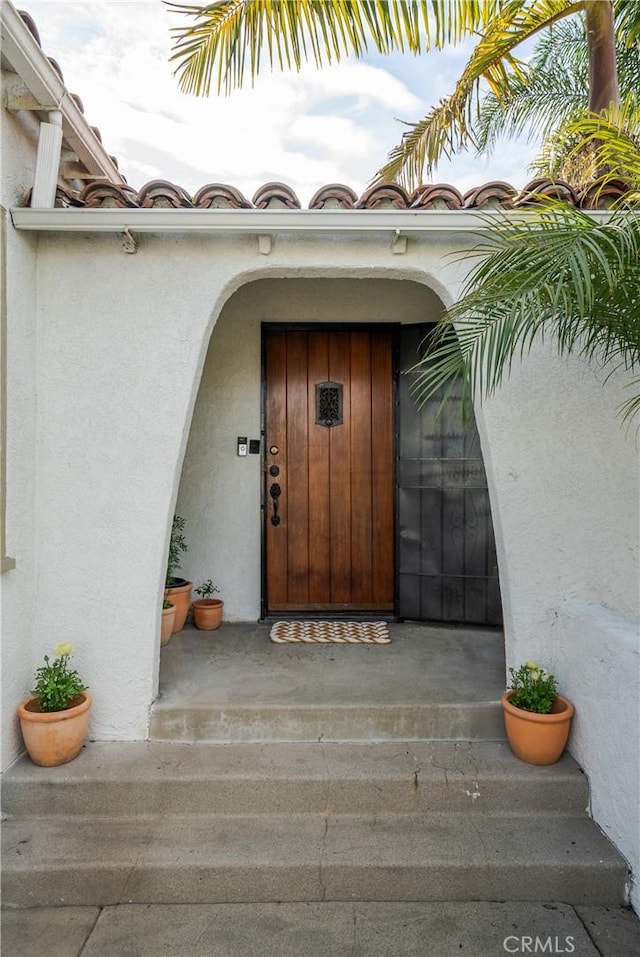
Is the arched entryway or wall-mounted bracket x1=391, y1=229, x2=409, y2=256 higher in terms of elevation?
wall-mounted bracket x1=391, y1=229, x2=409, y2=256

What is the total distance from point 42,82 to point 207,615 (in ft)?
12.5

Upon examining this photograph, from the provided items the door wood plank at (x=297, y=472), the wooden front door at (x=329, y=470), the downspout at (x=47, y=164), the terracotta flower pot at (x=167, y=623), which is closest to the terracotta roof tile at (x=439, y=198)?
the wooden front door at (x=329, y=470)

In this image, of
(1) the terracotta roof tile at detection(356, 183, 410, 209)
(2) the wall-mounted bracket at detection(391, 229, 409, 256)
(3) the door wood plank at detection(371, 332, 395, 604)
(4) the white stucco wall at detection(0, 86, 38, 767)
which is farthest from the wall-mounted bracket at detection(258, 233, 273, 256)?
(3) the door wood plank at detection(371, 332, 395, 604)

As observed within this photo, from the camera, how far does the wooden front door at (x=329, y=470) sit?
4.90 metres

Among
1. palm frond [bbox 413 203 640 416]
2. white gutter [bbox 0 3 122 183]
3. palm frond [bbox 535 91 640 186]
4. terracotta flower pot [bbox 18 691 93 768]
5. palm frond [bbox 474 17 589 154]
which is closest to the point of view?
palm frond [bbox 413 203 640 416]

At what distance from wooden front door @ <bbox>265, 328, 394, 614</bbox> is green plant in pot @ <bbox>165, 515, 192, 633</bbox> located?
743 mm

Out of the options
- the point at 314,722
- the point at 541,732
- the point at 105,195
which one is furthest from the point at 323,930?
the point at 105,195

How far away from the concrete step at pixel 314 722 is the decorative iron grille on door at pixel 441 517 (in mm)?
1569

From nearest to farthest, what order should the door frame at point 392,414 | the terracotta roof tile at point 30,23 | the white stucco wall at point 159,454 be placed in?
1. the terracotta roof tile at point 30,23
2. the white stucco wall at point 159,454
3. the door frame at point 392,414

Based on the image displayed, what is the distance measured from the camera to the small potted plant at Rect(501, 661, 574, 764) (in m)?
2.99

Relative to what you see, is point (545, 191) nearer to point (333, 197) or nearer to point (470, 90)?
point (333, 197)

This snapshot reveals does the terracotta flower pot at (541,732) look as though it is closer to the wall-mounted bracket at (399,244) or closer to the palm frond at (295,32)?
the wall-mounted bracket at (399,244)

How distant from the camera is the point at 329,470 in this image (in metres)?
4.93

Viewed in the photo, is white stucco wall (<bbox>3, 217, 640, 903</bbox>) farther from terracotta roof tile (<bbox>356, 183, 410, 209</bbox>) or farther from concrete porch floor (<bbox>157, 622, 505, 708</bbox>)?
concrete porch floor (<bbox>157, 622, 505, 708</bbox>)
